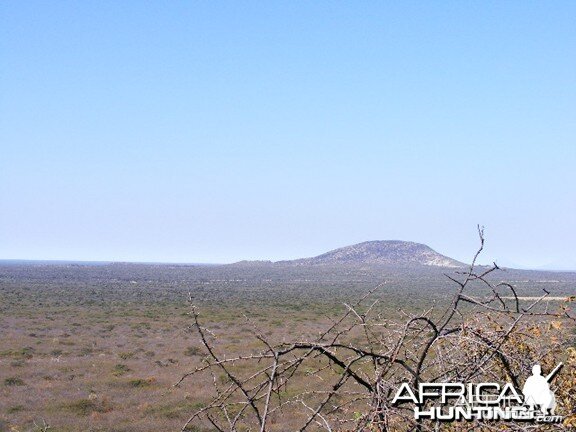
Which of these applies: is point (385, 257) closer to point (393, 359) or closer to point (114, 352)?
point (114, 352)

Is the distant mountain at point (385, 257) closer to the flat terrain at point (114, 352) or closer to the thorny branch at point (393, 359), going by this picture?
the flat terrain at point (114, 352)

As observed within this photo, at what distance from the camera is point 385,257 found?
189 meters

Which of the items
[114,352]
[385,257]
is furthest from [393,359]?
[385,257]

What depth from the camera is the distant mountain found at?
7239 inches

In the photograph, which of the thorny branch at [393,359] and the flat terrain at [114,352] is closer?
the thorny branch at [393,359]

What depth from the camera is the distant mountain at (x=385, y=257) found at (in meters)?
184

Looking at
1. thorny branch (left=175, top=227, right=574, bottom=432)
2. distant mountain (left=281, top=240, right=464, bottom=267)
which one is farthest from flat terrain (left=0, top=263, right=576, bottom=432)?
distant mountain (left=281, top=240, right=464, bottom=267)

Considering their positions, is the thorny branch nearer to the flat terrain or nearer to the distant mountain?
the flat terrain

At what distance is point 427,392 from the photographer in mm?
2848

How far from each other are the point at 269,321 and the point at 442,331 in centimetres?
3708

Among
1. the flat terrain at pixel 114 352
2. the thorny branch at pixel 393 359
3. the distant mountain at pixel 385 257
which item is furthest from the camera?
the distant mountain at pixel 385 257

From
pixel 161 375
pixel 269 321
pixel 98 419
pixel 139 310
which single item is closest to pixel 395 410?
pixel 98 419

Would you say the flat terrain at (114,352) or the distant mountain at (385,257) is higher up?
the distant mountain at (385,257)

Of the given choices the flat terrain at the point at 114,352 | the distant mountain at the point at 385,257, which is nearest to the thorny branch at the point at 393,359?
the flat terrain at the point at 114,352
